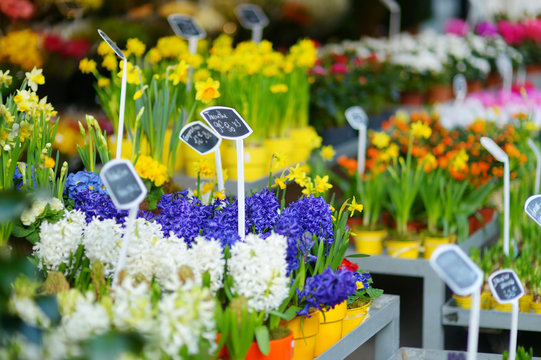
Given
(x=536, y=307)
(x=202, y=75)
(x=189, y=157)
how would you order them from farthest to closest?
1. (x=189, y=157)
2. (x=202, y=75)
3. (x=536, y=307)

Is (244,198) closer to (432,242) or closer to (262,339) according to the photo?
(262,339)

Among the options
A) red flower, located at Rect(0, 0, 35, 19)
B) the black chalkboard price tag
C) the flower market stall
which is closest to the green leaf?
the flower market stall

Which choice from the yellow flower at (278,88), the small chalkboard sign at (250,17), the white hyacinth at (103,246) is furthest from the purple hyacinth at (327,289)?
the small chalkboard sign at (250,17)

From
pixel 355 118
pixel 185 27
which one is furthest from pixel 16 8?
pixel 355 118

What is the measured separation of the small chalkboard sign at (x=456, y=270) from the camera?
4.68 feet

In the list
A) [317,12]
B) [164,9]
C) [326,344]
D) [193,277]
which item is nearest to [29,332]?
[193,277]

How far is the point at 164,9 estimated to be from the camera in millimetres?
5008

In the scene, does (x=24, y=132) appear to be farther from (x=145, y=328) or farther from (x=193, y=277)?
(x=145, y=328)

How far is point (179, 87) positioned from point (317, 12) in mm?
3870

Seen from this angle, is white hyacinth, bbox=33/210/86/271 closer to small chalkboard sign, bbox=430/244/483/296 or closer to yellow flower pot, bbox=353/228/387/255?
small chalkboard sign, bbox=430/244/483/296

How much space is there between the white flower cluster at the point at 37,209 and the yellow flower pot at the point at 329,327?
777 mm

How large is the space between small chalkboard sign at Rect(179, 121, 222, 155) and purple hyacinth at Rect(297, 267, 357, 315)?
0.53m

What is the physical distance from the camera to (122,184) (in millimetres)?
1486

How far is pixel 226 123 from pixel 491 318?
1.39 metres
